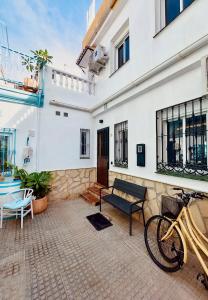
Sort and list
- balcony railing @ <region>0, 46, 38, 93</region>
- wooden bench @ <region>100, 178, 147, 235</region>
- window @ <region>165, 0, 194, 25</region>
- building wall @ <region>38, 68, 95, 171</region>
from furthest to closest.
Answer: building wall @ <region>38, 68, 95, 171</region>, balcony railing @ <region>0, 46, 38, 93</region>, wooden bench @ <region>100, 178, 147, 235</region>, window @ <region>165, 0, 194, 25</region>

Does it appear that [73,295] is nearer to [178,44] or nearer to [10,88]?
[178,44]

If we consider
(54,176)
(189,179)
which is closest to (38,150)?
(54,176)

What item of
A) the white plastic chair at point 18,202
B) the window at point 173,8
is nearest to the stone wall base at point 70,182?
the white plastic chair at point 18,202

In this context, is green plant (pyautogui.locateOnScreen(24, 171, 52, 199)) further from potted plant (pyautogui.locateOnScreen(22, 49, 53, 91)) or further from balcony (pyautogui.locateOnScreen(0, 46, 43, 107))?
potted plant (pyautogui.locateOnScreen(22, 49, 53, 91))

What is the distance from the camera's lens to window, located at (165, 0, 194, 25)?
10.3 feet

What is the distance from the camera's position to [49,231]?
11.2 ft

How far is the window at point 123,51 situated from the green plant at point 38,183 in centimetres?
478

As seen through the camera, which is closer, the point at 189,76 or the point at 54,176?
the point at 189,76

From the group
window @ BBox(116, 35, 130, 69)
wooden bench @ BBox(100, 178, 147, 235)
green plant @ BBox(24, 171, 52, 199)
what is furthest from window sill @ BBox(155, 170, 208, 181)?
window @ BBox(116, 35, 130, 69)

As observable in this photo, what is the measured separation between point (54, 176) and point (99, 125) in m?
2.87

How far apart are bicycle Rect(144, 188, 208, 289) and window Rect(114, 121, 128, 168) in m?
2.11

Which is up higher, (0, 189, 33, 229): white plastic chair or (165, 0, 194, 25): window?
(165, 0, 194, 25): window

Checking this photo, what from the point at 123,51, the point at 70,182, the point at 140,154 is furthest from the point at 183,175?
the point at 123,51

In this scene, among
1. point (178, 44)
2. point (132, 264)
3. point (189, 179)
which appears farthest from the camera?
point (178, 44)
